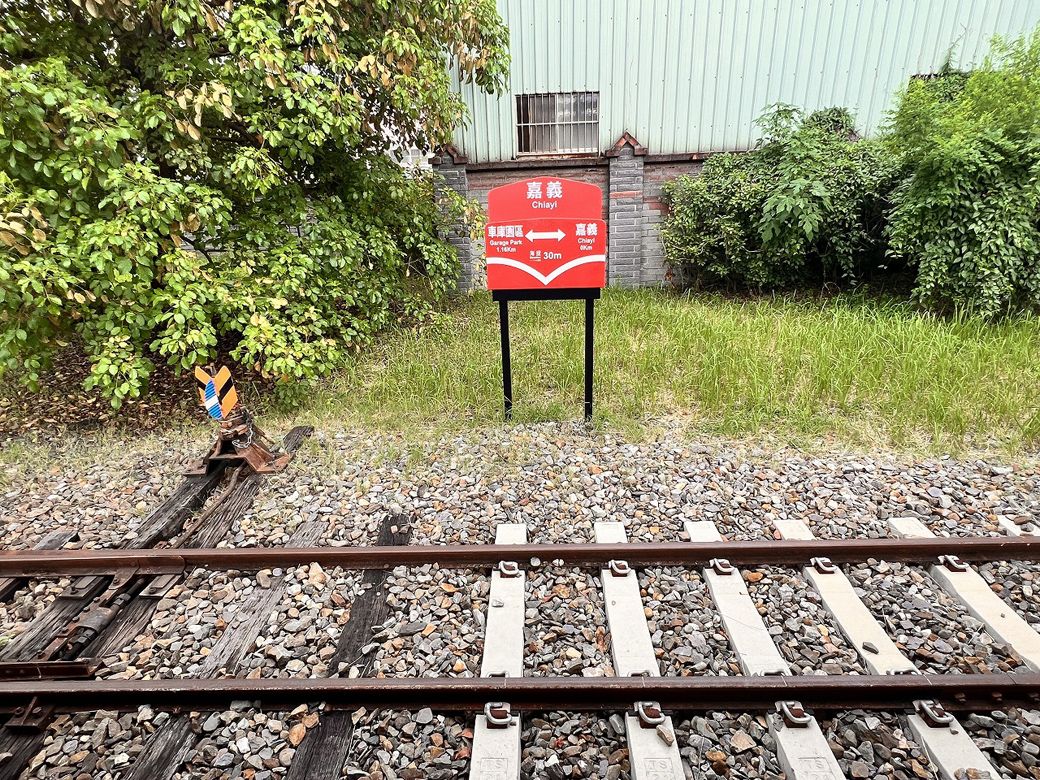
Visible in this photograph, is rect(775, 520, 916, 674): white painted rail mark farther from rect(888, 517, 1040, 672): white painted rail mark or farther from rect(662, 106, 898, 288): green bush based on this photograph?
rect(662, 106, 898, 288): green bush

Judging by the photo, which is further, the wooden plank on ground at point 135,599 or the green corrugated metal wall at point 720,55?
the green corrugated metal wall at point 720,55

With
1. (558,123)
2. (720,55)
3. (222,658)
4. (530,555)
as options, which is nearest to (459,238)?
(558,123)

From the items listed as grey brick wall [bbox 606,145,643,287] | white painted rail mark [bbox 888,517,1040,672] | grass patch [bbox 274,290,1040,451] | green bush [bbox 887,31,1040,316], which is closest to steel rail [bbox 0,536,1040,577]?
white painted rail mark [bbox 888,517,1040,672]

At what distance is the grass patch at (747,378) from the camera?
4.45 metres

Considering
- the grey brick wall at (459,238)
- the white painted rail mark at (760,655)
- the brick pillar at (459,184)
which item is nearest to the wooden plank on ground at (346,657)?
the white painted rail mark at (760,655)

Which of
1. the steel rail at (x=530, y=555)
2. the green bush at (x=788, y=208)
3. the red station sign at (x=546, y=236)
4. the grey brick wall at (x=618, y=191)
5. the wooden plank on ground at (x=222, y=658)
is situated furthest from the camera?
the grey brick wall at (x=618, y=191)

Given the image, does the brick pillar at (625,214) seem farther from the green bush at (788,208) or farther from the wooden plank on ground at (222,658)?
the wooden plank on ground at (222,658)

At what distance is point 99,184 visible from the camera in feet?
14.1

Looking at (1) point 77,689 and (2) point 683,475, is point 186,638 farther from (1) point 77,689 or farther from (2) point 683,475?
(2) point 683,475

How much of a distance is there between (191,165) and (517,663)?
517 cm

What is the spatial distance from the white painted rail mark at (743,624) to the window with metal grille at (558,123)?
842cm

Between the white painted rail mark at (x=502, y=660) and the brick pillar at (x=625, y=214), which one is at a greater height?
the brick pillar at (x=625, y=214)

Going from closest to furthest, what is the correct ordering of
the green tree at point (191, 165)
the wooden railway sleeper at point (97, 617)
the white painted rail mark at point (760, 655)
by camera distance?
1. the white painted rail mark at point (760, 655)
2. the wooden railway sleeper at point (97, 617)
3. the green tree at point (191, 165)

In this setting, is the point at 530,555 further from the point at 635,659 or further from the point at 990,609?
the point at 990,609
